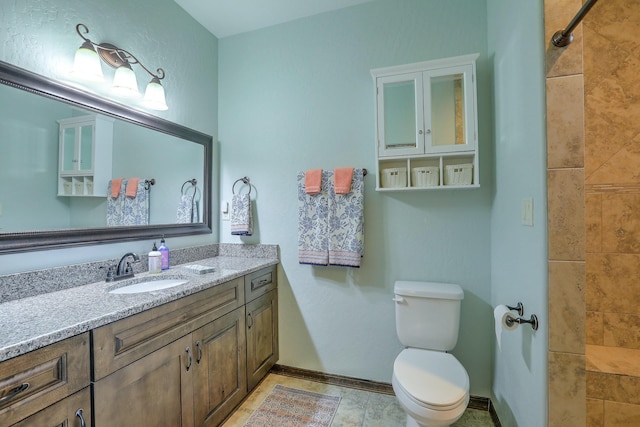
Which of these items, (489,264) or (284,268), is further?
(284,268)

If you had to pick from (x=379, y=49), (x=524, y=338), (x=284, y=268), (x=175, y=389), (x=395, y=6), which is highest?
(x=395, y=6)

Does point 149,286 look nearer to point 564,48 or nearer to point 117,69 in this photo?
point 117,69

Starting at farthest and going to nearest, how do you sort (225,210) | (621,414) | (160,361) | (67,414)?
(225,210) < (160,361) < (621,414) < (67,414)

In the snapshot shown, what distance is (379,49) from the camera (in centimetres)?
200

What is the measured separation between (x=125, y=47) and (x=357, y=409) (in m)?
2.74

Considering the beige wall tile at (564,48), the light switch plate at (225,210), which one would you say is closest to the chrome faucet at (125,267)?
the light switch plate at (225,210)

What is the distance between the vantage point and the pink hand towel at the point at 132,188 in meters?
1.70

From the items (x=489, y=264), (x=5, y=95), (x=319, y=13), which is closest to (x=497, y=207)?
(x=489, y=264)

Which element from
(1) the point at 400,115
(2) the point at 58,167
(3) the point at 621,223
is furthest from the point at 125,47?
(3) the point at 621,223

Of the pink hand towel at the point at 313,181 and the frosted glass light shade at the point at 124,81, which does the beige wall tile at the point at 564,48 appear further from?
the frosted glass light shade at the point at 124,81

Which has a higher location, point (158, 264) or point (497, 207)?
point (497, 207)

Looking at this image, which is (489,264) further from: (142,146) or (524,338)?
(142,146)

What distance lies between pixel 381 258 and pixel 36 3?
92.3 inches

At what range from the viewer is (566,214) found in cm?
103
